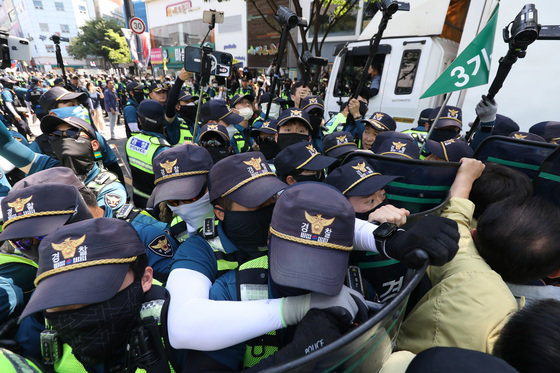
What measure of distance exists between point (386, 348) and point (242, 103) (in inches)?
211

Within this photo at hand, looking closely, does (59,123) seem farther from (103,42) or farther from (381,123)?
(103,42)

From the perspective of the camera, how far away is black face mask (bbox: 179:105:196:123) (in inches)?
220

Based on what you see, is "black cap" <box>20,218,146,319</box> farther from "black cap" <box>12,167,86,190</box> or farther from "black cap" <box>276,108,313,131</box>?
"black cap" <box>276,108,313,131</box>

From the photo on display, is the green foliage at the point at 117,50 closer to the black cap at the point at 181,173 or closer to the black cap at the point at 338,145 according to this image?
the black cap at the point at 338,145

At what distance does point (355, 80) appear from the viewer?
7137 mm

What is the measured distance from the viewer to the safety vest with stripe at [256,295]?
1113mm

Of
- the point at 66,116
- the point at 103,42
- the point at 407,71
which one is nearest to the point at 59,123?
the point at 66,116

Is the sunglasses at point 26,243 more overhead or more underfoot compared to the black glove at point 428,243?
more underfoot

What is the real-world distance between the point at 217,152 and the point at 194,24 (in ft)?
116

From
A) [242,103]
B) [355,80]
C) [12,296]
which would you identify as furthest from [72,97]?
[355,80]

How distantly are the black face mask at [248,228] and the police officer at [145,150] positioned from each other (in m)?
1.91

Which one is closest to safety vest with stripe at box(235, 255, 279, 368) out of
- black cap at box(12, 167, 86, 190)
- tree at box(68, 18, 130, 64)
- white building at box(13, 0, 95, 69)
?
black cap at box(12, 167, 86, 190)

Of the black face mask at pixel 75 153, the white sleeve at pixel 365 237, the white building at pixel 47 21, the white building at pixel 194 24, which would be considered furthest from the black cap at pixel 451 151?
the white building at pixel 47 21

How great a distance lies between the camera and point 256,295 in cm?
113
